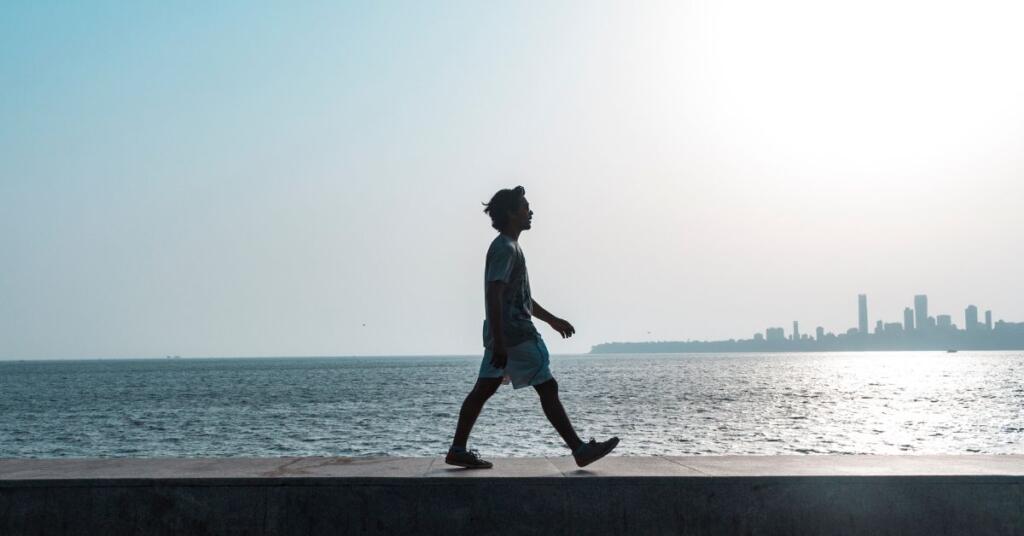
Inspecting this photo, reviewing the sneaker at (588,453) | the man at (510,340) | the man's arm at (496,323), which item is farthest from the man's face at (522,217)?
the sneaker at (588,453)

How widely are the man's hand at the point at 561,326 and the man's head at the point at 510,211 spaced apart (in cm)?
71

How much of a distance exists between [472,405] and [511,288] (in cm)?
80

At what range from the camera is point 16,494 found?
17.0 ft

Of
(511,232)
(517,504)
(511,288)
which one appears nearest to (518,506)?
(517,504)

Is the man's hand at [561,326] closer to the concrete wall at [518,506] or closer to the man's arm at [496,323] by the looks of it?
the man's arm at [496,323]

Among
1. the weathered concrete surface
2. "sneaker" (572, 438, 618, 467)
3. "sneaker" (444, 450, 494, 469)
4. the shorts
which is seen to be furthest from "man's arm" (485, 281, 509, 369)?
the weathered concrete surface

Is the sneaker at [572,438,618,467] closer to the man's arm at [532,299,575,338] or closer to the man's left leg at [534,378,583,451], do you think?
the man's left leg at [534,378,583,451]

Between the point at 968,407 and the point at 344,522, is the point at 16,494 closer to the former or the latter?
the point at 344,522

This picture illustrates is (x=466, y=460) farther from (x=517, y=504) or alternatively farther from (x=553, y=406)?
(x=517, y=504)

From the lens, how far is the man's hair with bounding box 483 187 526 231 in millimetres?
6484

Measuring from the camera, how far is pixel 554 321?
267 inches

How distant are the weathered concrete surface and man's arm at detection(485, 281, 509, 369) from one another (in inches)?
37.0

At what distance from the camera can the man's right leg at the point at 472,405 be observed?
246 inches

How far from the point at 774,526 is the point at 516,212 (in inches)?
100
